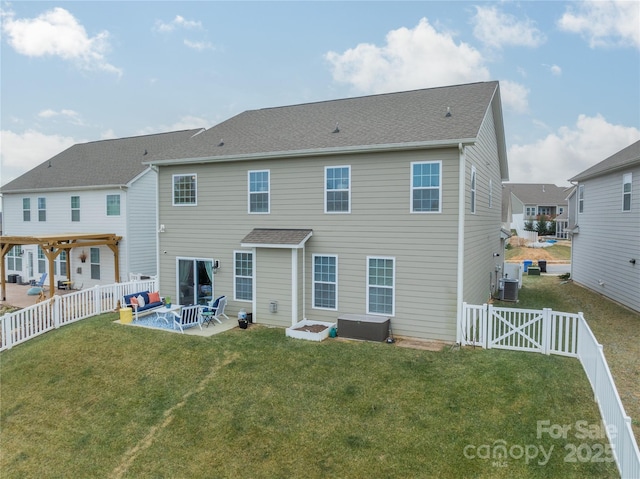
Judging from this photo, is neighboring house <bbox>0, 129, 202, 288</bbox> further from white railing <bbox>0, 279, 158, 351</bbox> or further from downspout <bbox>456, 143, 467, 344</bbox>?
downspout <bbox>456, 143, 467, 344</bbox>

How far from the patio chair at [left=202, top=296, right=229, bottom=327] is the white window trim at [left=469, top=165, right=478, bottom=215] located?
834cm

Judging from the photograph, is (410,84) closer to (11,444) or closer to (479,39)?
(479,39)

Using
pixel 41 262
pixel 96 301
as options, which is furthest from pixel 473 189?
pixel 41 262

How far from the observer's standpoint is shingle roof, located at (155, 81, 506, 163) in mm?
10948

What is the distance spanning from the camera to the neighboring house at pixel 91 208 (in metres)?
19.0

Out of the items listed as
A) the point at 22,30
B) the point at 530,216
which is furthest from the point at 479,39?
the point at 530,216

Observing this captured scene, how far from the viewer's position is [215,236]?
13.7 metres

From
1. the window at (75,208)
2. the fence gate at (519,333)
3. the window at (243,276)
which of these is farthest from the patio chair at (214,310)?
the window at (75,208)

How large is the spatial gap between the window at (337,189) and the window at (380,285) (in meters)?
1.82

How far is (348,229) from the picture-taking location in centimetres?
1162

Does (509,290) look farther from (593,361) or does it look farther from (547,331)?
(593,361)

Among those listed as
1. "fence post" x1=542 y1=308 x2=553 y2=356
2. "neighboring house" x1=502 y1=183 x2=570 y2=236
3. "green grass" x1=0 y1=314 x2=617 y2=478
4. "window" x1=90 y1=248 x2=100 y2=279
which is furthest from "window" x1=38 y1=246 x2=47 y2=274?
"neighboring house" x1=502 y1=183 x2=570 y2=236

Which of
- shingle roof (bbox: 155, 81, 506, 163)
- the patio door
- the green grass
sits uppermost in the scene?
shingle roof (bbox: 155, 81, 506, 163)

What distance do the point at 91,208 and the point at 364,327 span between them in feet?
53.6
